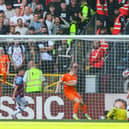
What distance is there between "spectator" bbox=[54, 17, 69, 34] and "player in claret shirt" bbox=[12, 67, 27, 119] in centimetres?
325

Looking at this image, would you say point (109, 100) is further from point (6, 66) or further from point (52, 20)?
point (52, 20)

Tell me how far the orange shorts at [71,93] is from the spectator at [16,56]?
101 cm

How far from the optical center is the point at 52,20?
1652cm

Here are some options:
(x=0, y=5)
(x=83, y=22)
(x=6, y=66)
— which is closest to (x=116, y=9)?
(x=83, y=22)

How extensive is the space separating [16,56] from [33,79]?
611mm

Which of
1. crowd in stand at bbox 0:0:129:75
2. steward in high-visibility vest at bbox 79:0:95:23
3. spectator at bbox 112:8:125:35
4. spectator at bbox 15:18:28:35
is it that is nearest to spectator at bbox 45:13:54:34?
crowd in stand at bbox 0:0:129:75

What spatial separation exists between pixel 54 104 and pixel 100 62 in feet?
4.14

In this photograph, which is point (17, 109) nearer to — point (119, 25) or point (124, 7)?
point (119, 25)

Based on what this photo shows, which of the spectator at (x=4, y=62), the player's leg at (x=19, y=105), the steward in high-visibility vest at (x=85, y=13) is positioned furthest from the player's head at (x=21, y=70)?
the steward in high-visibility vest at (x=85, y=13)

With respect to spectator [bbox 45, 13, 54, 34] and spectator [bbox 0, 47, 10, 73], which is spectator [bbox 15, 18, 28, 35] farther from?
spectator [bbox 0, 47, 10, 73]

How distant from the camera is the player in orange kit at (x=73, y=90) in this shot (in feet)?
42.7

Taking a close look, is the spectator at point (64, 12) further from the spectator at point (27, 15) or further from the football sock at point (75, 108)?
the football sock at point (75, 108)

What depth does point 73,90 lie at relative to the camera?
13.1 metres

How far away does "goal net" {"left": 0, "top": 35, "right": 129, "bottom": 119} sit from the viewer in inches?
502
